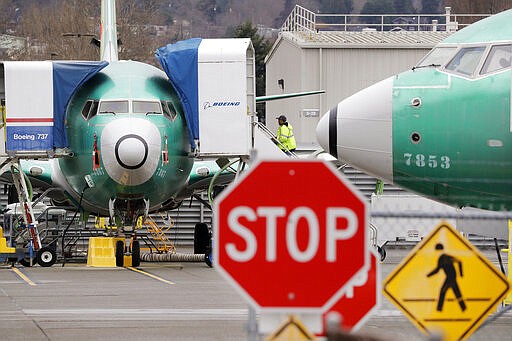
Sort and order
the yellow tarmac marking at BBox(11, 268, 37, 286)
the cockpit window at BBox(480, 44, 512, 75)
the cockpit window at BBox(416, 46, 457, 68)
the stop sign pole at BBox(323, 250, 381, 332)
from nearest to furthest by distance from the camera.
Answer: the stop sign pole at BBox(323, 250, 381, 332)
the cockpit window at BBox(480, 44, 512, 75)
the cockpit window at BBox(416, 46, 457, 68)
the yellow tarmac marking at BBox(11, 268, 37, 286)

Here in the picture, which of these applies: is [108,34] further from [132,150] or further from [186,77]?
[132,150]

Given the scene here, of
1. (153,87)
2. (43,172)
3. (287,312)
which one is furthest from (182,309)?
(43,172)

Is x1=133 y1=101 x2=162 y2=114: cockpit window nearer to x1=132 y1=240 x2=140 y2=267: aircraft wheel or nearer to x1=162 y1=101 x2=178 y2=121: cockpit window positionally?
x1=162 y1=101 x2=178 y2=121: cockpit window

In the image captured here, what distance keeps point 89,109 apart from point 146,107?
1221 mm

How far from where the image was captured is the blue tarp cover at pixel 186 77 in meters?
25.7

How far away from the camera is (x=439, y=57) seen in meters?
14.1

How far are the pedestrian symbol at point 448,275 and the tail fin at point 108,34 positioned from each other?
76.6ft

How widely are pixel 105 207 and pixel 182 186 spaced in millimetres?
1734

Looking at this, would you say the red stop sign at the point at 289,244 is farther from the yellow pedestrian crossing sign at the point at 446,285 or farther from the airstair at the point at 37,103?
the airstair at the point at 37,103

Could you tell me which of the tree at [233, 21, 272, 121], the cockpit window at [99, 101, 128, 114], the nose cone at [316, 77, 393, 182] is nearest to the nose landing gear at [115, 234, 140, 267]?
the cockpit window at [99, 101, 128, 114]

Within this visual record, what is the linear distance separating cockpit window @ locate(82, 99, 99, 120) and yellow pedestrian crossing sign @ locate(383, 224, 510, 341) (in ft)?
53.5

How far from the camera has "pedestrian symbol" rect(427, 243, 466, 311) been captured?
9.46m

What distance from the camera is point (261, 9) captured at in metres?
174

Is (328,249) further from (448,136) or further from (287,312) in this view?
(448,136)
